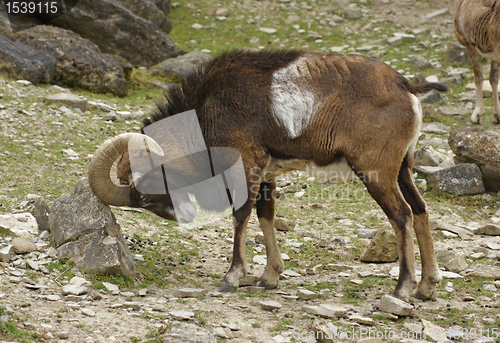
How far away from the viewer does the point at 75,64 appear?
13234 millimetres

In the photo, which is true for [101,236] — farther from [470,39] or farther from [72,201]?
Result: [470,39]

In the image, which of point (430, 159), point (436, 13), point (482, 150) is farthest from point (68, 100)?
point (436, 13)

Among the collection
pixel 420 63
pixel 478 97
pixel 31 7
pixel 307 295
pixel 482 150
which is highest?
pixel 31 7

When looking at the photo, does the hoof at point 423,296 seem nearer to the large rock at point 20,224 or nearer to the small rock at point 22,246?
the small rock at point 22,246

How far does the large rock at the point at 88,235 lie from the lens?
5684 mm

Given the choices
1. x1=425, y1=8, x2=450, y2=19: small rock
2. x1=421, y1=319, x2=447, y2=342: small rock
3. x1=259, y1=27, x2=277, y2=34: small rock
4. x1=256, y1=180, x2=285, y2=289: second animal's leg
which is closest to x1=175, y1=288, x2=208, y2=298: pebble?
x1=256, y1=180, x2=285, y2=289: second animal's leg

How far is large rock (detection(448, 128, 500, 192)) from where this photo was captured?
916 cm

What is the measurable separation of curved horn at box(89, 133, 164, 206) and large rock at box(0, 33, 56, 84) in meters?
7.55

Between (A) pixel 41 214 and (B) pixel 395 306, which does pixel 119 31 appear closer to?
(A) pixel 41 214

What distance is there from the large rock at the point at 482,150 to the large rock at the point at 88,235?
627 centimetres

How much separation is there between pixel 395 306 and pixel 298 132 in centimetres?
206

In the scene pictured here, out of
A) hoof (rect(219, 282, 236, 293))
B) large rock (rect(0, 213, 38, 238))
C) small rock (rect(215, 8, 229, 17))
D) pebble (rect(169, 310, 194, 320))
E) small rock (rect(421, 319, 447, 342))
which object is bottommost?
hoof (rect(219, 282, 236, 293))

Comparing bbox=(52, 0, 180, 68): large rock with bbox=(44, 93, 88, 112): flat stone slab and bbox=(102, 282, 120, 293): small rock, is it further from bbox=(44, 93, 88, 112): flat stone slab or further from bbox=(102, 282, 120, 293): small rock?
bbox=(102, 282, 120, 293): small rock

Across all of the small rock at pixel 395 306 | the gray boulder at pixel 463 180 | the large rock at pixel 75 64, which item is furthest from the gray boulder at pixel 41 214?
the large rock at pixel 75 64
